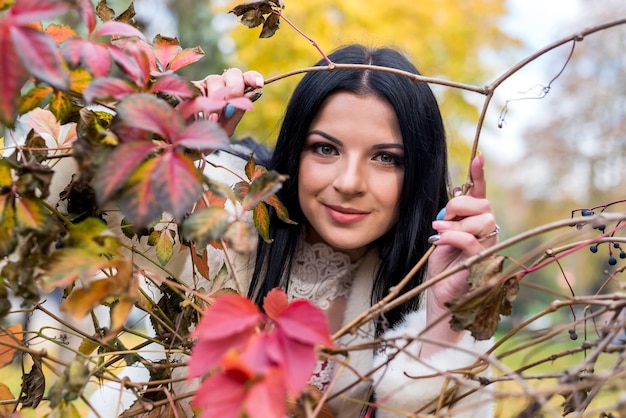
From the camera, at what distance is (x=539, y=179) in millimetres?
13859

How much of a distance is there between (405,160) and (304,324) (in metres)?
0.99

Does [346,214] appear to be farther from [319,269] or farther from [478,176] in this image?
[478,176]

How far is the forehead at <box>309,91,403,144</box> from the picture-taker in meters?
1.51

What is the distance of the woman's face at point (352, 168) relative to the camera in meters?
1.50

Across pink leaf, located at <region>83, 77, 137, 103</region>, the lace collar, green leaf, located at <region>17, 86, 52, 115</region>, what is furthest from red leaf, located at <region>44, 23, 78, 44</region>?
the lace collar

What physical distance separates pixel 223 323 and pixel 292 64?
17.7ft

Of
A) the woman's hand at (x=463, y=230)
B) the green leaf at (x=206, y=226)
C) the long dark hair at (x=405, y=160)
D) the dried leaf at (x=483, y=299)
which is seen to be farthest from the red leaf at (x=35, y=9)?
the long dark hair at (x=405, y=160)

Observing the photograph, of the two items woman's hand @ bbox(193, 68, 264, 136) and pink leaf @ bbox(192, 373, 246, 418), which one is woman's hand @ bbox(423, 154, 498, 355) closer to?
woman's hand @ bbox(193, 68, 264, 136)

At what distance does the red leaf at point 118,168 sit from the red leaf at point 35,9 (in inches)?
5.3

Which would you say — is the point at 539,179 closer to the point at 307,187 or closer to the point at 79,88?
the point at 307,187

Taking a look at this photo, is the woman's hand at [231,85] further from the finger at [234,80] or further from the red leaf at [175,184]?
the red leaf at [175,184]

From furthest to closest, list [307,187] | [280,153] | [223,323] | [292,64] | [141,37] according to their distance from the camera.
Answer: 1. [292,64]
2. [280,153]
3. [307,187]
4. [141,37]
5. [223,323]

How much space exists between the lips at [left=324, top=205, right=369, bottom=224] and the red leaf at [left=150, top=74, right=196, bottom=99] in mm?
807

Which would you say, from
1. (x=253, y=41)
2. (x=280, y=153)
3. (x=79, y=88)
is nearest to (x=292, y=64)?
(x=253, y=41)
